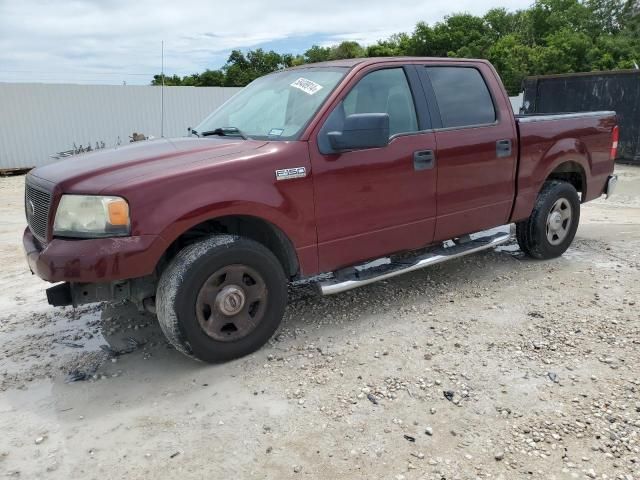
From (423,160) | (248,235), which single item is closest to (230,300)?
(248,235)

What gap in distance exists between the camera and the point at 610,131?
19.0 ft

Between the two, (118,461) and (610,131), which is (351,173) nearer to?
(118,461)

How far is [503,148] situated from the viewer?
189 inches

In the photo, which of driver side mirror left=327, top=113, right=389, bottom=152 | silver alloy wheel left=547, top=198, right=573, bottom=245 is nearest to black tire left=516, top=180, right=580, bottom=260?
silver alloy wheel left=547, top=198, right=573, bottom=245

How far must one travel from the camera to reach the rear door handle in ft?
15.6

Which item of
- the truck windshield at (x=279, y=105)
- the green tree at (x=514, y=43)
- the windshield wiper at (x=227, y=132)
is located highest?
the green tree at (x=514, y=43)

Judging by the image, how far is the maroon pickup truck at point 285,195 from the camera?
3.19 meters

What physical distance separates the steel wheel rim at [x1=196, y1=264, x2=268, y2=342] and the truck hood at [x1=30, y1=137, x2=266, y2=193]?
73cm

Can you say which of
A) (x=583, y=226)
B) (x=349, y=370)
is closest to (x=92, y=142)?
(x=583, y=226)

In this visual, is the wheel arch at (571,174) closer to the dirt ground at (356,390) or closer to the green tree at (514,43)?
the dirt ground at (356,390)

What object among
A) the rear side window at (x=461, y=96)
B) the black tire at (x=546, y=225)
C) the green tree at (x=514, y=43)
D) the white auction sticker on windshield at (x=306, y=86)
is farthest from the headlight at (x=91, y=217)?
the green tree at (x=514, y=43)

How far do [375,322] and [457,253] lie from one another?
102 centimetres

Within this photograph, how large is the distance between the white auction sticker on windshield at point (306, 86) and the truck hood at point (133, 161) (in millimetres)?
610

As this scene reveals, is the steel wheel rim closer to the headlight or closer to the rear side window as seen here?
the headlight
